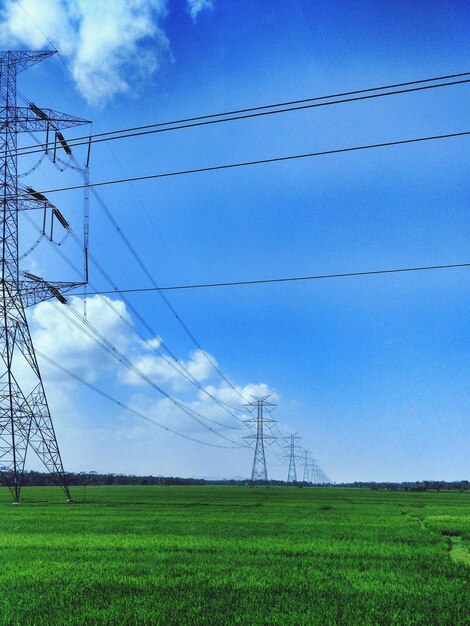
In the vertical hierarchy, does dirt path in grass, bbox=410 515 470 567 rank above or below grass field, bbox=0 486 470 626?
below

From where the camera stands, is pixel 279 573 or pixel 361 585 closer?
pixel 361 585

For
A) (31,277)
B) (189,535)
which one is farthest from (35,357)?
(189,535)

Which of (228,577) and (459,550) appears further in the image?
(459,550)

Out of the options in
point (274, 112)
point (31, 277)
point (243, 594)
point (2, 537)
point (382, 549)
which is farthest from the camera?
point (31, 277)

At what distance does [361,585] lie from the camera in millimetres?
14336

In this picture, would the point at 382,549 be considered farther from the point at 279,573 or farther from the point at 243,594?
the point at 243,594

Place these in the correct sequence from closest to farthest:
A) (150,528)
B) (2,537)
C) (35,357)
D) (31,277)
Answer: (2,537), (150,528), (31,277), (35,357)

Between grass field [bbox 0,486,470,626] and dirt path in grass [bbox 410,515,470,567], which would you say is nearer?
grass field [bbox 0,486,470,626]

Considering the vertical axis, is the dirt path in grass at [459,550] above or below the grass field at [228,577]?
below

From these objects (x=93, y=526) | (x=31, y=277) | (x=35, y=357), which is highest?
(x=31, y=277)

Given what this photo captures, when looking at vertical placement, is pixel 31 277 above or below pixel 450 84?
above

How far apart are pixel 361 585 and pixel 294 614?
4.01 m

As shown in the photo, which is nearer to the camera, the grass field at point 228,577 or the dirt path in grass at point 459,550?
the grass field at point 228,577

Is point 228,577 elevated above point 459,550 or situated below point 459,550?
above
